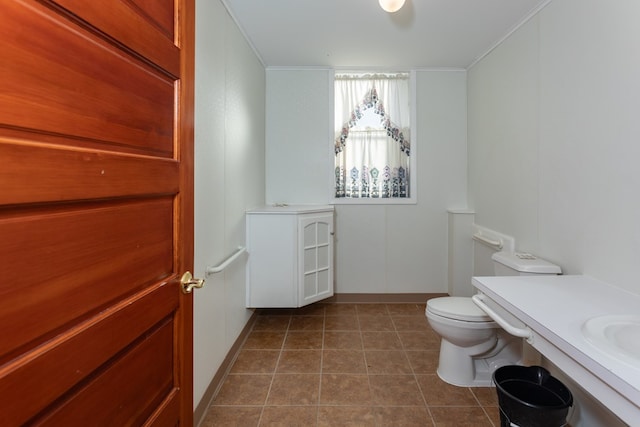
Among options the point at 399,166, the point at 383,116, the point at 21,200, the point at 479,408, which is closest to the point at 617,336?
the point at 479,408

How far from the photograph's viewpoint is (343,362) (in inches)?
90.0

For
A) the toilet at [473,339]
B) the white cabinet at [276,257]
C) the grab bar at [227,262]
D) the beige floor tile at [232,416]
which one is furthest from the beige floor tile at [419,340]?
the grab bar at [227,262]

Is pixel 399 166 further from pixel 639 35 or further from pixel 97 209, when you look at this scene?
pixel 97 209

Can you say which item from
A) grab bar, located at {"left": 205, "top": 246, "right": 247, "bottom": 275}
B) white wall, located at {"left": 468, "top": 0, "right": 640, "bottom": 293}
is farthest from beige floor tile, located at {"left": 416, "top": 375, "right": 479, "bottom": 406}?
grab bar, located at {"left": 205, "top": 246, "right": 247, "bottom": 275}

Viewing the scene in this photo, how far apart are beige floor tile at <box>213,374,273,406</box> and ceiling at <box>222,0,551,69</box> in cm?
237

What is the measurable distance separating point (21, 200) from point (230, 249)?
1.77m

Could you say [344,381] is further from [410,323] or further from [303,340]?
[410,323]

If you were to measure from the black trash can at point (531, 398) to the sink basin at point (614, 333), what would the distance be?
375 mm

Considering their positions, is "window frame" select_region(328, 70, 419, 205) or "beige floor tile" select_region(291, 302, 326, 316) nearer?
"beige floor tile" select_region(291, 302, 326, 316)

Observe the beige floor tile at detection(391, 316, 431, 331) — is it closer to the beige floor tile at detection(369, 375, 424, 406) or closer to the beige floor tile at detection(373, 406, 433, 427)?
the beige floor tile at detection(369, 375, 424, 406)

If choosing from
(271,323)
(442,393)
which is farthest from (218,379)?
(442,393)

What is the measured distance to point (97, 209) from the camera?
0.67 meters

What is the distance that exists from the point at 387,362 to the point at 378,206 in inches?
59.6

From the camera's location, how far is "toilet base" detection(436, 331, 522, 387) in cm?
203
